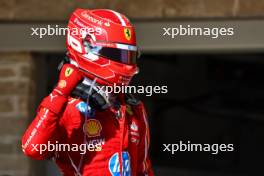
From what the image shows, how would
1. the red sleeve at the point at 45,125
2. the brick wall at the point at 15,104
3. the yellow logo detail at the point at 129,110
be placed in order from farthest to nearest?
the brick wall at the point at 15,104
the yellow logo detail at the point at 129,110
the red sleeve at the point at 45,125

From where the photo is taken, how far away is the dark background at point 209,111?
20.3 feet

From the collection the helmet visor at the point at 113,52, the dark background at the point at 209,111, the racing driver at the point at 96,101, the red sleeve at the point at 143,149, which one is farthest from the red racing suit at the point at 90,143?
the dark background at the point at 209,111

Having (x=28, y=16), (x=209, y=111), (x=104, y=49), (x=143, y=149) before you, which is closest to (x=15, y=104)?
(x=28, y=16)

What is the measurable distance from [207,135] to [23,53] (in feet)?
8.83

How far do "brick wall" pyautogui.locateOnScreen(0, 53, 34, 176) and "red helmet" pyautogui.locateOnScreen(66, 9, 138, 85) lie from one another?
145cm

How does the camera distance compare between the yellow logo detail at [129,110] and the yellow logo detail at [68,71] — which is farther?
the yellow logo detail at [129,110]

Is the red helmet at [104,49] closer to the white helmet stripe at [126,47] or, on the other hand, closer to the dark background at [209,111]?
the white helmet stripe at [126,47]

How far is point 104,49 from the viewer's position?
9.48 ft

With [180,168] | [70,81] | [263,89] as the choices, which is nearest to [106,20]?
[70,81]

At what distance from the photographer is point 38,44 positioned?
14.0ft

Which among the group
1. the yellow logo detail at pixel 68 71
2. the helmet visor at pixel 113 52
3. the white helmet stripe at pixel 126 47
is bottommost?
the yellow logo detail at pixel 68 71

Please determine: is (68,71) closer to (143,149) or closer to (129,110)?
(129,110)

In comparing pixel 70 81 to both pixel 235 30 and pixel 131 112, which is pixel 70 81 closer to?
pixel 131 112

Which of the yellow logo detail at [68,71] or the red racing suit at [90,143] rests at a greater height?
the yellow logo detail at [68,71]
